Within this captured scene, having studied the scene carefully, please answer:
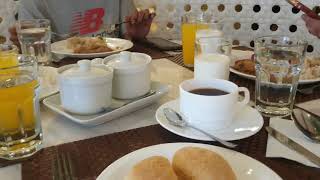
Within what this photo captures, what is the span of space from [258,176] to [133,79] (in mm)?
438

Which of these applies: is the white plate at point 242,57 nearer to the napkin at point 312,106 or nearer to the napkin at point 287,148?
the napkin at point 312,106

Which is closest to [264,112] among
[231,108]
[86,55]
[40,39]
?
[231,108]

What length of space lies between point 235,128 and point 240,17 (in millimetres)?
1626

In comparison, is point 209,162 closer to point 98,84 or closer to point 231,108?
point 231,108

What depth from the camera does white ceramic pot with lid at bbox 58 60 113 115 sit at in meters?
0.78

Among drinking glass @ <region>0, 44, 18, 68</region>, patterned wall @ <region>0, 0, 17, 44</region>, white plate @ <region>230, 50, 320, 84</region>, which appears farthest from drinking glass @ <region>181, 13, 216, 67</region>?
patterned wall @ <region>0, 0, 17, 44</region>

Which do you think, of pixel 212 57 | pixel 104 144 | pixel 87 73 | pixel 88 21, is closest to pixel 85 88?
pixel 87 73

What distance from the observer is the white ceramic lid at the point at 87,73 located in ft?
2.56

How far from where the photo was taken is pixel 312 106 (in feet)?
2.99

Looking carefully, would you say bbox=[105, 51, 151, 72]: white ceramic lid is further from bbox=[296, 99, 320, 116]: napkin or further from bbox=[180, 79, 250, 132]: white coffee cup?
bbox=[296, 99, 320, 116]: napkin

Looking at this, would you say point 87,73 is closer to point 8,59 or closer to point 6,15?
point 8,59

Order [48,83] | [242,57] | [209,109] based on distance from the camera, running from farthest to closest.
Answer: [242,57], [48,83], [209,109]

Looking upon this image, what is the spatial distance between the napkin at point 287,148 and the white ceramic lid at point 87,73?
1.29 feet

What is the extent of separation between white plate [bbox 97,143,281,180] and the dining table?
0.07 meters
